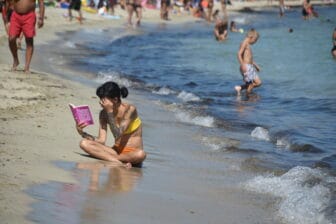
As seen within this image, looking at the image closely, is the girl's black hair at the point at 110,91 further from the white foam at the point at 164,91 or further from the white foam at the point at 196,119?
the white foam at the point at 164,91

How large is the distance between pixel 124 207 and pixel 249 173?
2.26m

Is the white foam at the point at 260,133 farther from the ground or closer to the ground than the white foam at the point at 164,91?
farther from the ground

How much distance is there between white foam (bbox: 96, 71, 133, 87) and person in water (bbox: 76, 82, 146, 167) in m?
6.54

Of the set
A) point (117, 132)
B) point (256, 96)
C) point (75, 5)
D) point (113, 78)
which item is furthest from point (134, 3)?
point (117, 132)

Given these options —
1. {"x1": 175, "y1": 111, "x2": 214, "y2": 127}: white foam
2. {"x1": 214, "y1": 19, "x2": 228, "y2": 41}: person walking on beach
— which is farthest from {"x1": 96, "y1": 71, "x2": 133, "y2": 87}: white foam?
{"x1": 214, "y1": 19, "x2": 228, "y2": 41}: person walking on beach

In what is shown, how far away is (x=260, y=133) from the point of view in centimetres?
964

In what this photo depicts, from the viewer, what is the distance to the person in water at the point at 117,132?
7.04m

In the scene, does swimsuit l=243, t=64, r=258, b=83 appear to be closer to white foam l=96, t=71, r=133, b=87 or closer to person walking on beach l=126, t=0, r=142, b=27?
white foam l=96, t=71, r=133, b=87

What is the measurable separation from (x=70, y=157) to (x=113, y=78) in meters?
8.04

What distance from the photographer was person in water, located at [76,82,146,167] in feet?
23.1

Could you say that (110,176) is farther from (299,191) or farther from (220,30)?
(220,30)

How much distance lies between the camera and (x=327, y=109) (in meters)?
12.6

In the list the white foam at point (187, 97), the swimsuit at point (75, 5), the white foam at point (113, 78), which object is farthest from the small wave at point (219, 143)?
the swimsuit at point (75, 5)

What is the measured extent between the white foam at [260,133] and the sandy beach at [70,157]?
867 mm
